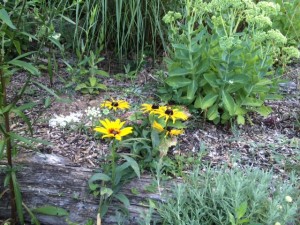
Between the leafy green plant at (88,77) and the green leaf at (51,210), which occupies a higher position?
the leafy green plant at (88,77)

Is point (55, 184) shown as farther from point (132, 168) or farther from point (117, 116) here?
point (117, 116)

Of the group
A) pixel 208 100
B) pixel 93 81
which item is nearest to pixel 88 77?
pixel 93 81

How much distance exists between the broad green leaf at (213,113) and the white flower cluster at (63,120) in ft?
2.58

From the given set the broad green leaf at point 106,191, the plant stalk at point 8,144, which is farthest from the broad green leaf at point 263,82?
the plant stalk at point 8,144

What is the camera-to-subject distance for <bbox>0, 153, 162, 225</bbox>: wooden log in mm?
2455

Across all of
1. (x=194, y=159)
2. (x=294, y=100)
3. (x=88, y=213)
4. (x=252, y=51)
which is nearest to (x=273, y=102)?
(x=294, y=100)

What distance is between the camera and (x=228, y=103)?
115 inches

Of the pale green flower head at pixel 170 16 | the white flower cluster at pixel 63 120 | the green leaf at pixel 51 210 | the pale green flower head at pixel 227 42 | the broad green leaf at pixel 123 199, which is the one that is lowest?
the green leaf at pixel 51 210

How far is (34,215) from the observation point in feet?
8.12

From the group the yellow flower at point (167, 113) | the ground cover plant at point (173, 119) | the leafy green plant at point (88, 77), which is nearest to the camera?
the ground cover plant at point (173, 119)

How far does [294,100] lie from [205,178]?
4.53ft

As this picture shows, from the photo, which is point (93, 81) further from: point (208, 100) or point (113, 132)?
point (113, 132)

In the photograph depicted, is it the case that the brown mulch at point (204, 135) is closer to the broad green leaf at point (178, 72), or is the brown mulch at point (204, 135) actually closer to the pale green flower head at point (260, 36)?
the broad green leaf at point (178, 72)

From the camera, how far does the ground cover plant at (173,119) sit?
2295 mm
